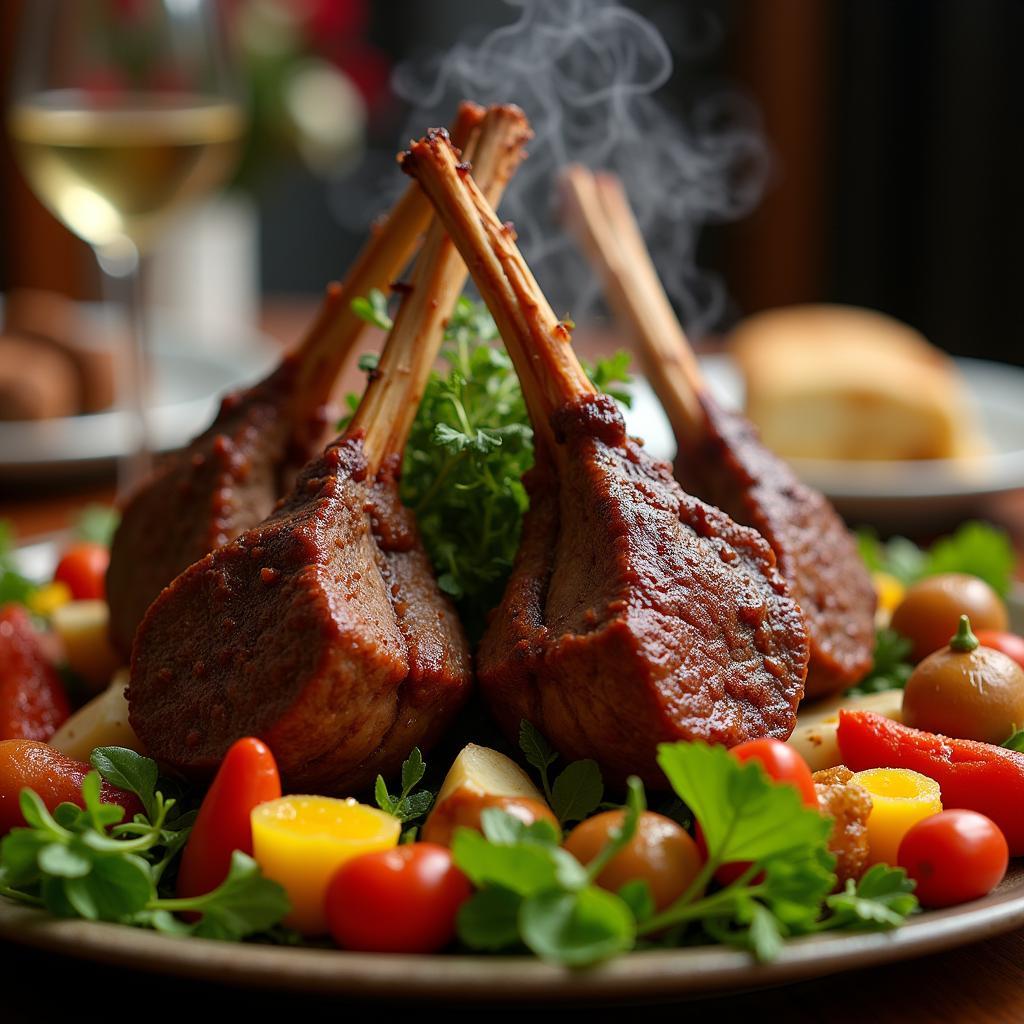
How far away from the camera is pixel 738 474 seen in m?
2.14

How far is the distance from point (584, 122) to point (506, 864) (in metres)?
1.83

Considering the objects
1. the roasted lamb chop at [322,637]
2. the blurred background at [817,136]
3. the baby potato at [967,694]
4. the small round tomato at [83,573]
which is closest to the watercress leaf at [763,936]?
the roasted lamb chop at [322,637]

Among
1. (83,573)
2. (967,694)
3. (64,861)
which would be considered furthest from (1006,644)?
(83,573)

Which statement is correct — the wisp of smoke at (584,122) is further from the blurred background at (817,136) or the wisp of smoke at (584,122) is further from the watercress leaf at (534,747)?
the blurred background at (817,136)

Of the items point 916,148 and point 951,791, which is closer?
point 951,791

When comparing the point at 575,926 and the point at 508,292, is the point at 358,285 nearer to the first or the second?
the point at 508,292

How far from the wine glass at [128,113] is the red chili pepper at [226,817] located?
1.80 meters

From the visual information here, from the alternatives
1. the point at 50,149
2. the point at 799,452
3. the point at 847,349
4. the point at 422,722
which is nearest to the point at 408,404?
the point at 422,722

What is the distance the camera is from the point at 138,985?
1.52 m

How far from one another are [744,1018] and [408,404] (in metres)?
0.88

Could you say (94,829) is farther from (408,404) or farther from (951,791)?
(951,791)

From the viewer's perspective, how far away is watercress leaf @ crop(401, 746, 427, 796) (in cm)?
167

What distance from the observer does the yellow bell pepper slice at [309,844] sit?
1476 mm

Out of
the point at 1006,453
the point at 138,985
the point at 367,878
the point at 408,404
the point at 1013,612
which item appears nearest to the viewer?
the point at 367,878
